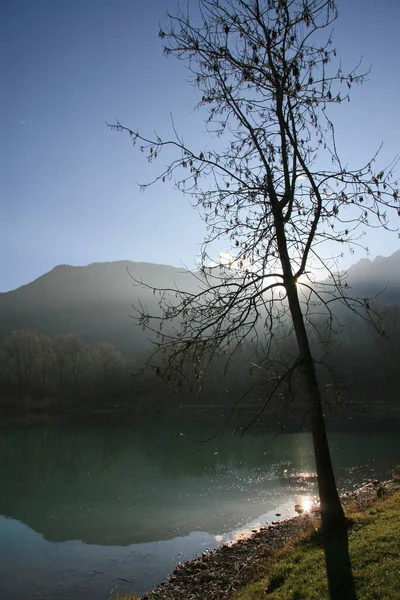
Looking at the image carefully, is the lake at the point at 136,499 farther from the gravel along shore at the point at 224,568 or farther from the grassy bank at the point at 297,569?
the grassy bank at the point at 297,569

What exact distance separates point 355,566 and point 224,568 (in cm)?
591

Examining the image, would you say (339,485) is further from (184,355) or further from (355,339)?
(355,339)

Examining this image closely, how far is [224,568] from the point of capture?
1198 centimetres

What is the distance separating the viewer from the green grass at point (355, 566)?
250 inches

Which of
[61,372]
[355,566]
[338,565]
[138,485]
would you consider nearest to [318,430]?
[338,565]

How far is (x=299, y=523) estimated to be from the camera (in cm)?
1553

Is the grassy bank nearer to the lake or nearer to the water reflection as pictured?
the lake

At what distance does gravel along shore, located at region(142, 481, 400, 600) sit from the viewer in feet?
33.6

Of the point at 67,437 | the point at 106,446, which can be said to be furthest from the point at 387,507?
the point at 67,437

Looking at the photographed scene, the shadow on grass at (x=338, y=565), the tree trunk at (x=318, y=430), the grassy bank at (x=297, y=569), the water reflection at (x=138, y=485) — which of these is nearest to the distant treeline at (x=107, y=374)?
the water reflection at (x=138, y=485)

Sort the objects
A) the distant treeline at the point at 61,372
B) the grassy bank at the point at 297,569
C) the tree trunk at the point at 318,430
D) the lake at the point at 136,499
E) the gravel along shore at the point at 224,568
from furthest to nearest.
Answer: the distant treeline at the point at 61,372
the lake at the point at 136,499
the gravel along shore at the point at 224,568
the tree trunk at the point at 318,430
the grassy bank at the point at 297,569

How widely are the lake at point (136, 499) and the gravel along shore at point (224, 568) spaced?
0.97 m

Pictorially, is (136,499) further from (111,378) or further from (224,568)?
(111,378)

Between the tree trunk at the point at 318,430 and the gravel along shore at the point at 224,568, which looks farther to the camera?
A: the gravel along shore at the point at 224,568
